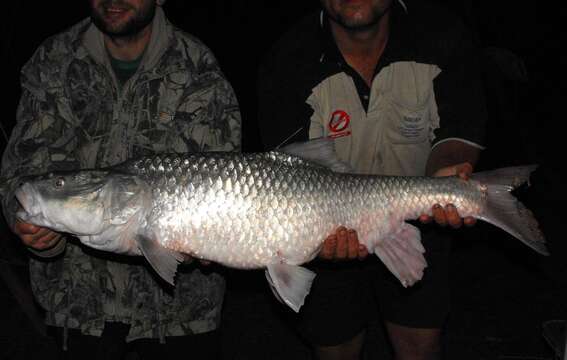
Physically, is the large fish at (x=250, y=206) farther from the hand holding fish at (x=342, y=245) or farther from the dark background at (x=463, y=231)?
the dark background at (x=463, y=231)

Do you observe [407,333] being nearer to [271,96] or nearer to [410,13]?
[271,96]

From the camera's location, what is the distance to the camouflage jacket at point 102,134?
308 cm

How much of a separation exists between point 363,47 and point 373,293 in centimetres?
143

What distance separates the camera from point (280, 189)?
276 cm

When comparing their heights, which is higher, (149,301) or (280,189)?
(280,189)

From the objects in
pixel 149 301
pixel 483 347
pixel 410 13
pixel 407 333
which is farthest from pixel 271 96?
pixel 483 347

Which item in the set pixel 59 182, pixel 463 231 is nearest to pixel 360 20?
pixel 59 182

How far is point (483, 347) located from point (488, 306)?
57 cm

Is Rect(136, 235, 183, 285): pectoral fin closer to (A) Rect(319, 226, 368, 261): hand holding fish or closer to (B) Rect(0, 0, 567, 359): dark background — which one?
(A) Rect(319, 226, 368, 261): hand holding fish

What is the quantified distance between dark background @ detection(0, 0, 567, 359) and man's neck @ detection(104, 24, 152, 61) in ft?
5.82

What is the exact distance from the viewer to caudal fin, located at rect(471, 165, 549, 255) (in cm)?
282

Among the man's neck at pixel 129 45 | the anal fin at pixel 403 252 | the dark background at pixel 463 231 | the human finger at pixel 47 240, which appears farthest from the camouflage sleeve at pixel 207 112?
the dark background at pixel 463 231

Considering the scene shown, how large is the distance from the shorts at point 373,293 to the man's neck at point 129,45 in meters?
1.52

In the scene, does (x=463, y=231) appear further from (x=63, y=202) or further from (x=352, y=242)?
(x=63, y=202)
